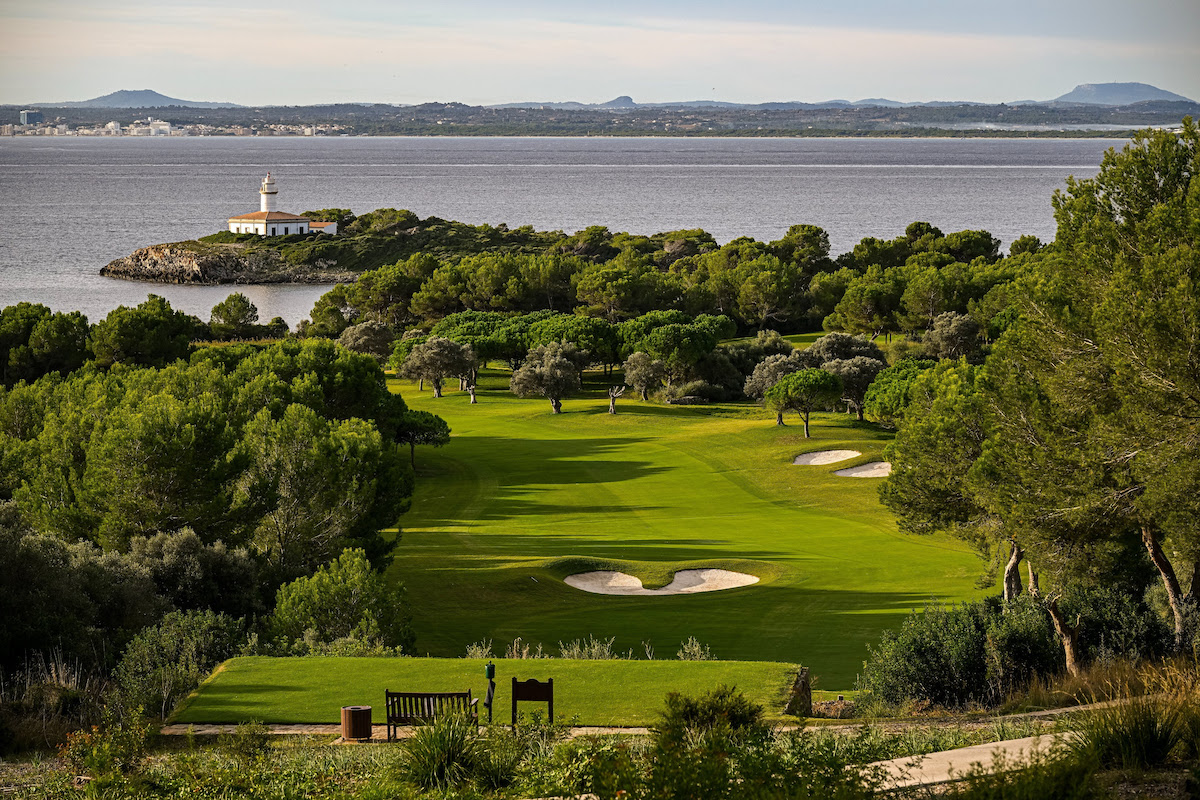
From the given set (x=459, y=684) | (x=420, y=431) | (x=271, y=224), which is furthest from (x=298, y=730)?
(x=271, y=224)

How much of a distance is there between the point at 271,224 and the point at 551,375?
10889 cm

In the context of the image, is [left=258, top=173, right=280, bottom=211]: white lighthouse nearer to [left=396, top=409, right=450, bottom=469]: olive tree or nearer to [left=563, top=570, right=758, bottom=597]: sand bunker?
[left=396, top=409, right=450, bottom=469]: olive tree

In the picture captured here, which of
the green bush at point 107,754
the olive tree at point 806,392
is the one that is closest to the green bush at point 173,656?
the green bush at point 107,754

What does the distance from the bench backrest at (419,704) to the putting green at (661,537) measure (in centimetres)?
1016

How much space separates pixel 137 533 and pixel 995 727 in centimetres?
2063

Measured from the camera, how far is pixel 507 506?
44.4 m

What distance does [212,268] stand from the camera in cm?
14488

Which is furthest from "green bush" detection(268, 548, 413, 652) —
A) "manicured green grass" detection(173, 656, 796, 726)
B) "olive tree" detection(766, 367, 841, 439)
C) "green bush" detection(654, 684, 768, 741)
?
"olive tree" detection(766, 367, 841, 439)

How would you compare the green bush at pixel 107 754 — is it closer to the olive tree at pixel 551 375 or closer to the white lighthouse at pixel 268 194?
the olive tree at pixel 551 375

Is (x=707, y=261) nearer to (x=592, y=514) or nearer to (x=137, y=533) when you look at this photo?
(x=592, y=514)

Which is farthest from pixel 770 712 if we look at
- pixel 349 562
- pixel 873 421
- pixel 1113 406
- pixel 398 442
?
pixel 873 421

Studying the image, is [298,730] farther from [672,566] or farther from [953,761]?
[672,566]

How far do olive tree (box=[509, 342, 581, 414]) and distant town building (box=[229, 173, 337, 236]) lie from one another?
100 m

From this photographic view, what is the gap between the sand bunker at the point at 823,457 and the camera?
50.2 meters
